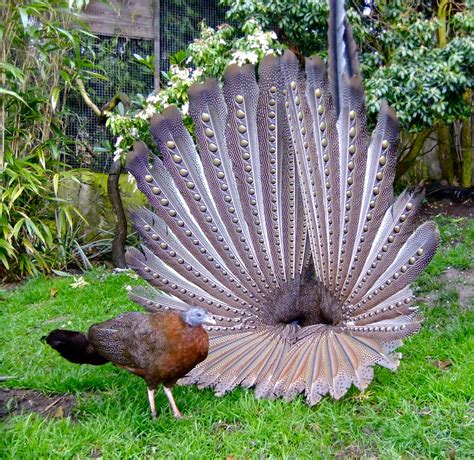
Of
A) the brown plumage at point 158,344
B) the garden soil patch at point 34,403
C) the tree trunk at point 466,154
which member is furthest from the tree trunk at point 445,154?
the garden soil patch at point 34,403

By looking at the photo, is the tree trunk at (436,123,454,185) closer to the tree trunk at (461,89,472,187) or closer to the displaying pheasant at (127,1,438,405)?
the tree trunk at (461,89,472,187)

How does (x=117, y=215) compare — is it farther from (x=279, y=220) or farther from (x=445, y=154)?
(x=445, y=154)

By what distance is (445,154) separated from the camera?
7562mm

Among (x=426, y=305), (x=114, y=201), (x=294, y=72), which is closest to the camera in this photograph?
(x=294, y=72)

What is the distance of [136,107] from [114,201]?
1365mm

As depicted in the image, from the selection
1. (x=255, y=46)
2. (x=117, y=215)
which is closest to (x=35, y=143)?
(x=117, y=215)

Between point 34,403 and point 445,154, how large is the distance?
6.47 meters

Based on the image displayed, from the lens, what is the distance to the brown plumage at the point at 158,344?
2.20 meters

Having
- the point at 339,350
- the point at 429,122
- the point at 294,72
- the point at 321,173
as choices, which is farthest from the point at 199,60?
the point at 339,350

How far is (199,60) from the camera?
515 centimetres

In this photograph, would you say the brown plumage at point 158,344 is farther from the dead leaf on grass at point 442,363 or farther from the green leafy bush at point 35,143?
the green leafy bush at point 35,143

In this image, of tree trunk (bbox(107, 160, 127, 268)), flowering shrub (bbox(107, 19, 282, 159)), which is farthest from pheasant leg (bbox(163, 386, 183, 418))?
tree trunk (bbox(107, 160, 127, 268))

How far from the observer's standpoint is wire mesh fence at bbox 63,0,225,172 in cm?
655

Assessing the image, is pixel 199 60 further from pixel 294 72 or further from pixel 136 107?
pixel 294 72
